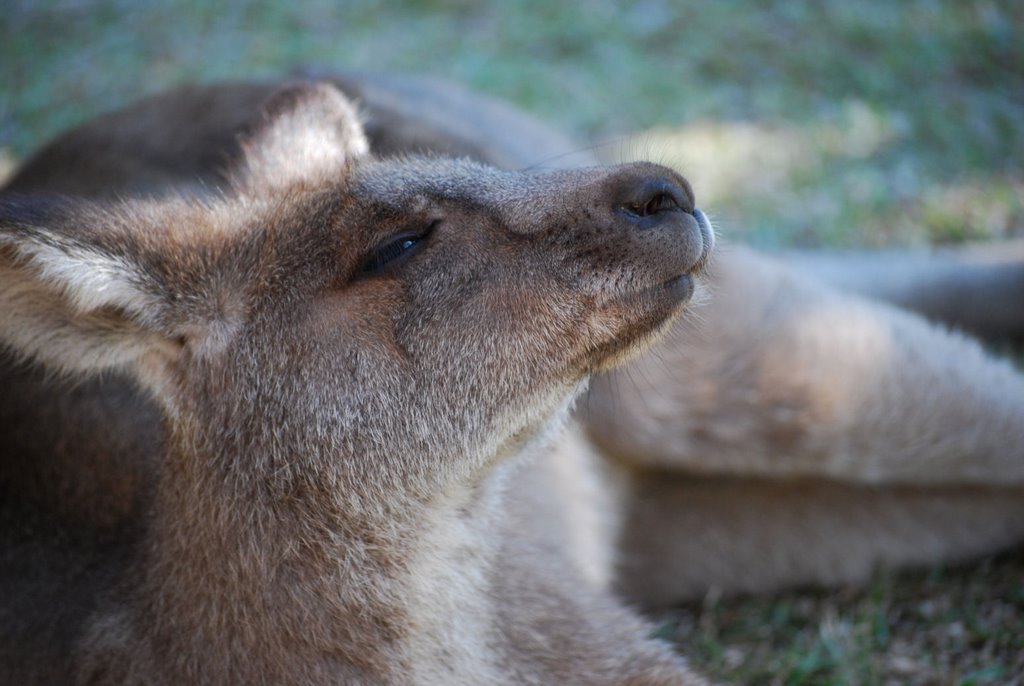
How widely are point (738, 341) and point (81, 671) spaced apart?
8.52 ft

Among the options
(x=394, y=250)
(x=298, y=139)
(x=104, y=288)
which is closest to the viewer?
(x=104, y=288)

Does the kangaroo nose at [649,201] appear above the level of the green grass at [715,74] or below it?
below

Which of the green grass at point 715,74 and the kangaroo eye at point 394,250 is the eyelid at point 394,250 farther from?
the green grass at point 715,74

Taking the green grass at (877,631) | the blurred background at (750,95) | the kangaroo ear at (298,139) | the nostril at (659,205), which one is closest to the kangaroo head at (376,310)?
the nostril at (659,205)

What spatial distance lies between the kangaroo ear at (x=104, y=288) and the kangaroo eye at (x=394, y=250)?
392 mm

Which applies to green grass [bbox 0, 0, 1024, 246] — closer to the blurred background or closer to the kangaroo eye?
the blurred background

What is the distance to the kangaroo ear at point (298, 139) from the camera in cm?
345

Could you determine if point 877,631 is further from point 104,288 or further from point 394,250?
point 104,288

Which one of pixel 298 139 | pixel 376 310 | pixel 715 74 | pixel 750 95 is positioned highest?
pixel 715 74

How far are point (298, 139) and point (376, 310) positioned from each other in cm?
102

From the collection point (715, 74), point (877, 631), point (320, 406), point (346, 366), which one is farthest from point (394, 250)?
point (715, 74)

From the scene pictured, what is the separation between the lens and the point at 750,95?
23.4 feet

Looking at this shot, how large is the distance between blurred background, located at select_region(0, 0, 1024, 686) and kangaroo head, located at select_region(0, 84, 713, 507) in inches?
69.5

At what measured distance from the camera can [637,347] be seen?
9.29 ft
